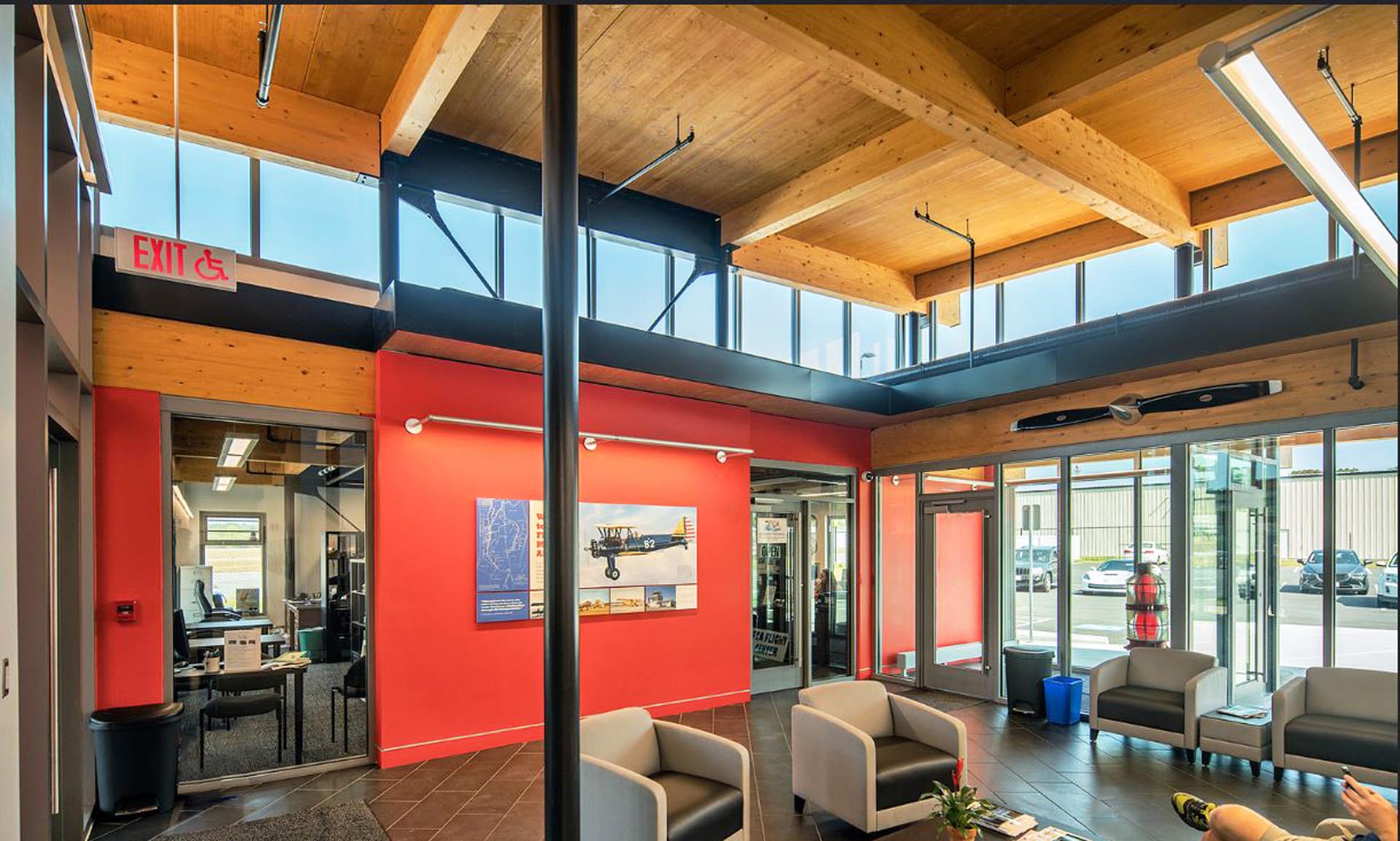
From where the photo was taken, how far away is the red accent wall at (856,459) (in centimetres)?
895

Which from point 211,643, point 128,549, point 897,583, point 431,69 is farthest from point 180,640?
point 897,583

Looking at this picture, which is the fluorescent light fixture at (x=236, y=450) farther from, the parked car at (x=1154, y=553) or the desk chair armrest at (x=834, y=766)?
the parked car at (x=1154, y=553)

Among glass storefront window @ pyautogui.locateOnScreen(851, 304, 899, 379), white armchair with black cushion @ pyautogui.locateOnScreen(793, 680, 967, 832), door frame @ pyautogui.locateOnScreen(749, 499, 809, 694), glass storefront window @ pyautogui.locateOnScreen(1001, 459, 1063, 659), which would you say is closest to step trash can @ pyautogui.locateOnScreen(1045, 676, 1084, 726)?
glass storefront window @ pyautogui.locateOnScreen(1001, 459, 1063, 659)

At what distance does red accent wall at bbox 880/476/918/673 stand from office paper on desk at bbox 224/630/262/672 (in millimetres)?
6448

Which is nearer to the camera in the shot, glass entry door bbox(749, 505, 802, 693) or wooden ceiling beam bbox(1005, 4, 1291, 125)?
wooden ceiling beam bbox(1005, 4, 1291, 125)

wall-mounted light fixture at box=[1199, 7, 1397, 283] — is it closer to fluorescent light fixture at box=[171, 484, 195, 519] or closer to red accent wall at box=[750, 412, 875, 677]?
red accent wall at box=[750, 412, 875, 677]

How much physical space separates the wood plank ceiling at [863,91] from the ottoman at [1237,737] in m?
3.82

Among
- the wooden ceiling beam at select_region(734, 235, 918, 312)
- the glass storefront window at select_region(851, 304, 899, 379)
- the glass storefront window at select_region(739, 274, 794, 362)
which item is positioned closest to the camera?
the wooden ceiling beam at select_region(734, 235, 918, 312)

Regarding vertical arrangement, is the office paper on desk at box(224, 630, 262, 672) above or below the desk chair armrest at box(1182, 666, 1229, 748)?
above

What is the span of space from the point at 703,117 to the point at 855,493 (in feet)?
16.2

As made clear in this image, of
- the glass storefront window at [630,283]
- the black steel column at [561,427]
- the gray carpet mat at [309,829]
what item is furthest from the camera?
the glass storefront window at [630,283]

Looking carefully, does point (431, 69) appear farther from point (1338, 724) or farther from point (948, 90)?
point (1338, 724)

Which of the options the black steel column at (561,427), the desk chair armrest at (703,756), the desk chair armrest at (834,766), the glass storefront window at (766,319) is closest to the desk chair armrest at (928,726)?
the desk chair armrest at (834,766)

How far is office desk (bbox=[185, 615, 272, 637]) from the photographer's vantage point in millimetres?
5555
